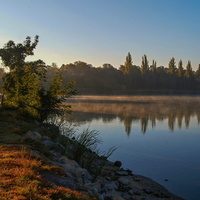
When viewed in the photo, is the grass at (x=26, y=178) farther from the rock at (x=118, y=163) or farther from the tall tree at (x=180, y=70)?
the tall tree at (x=180, y=70)

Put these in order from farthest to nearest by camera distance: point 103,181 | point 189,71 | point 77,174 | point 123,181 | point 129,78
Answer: point 189,71 < point 129,78 < point 123,181 < point 103,181 < point 77,174

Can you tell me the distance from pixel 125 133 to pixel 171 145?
3988 mm

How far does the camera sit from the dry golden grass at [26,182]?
4.14m

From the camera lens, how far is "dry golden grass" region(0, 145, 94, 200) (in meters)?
4.14

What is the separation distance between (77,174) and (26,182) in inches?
84.3

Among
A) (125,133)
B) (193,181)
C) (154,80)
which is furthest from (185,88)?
(193,181)

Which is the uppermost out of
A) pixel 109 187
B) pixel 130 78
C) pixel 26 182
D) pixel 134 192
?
pixel 130 78

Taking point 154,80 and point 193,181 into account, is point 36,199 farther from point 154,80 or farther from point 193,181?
point 154,80

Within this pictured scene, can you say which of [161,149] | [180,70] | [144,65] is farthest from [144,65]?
[161,149]

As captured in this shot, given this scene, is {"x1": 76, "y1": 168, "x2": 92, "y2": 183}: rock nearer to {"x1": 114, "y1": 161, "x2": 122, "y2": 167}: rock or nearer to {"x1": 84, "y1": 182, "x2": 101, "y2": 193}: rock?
{"x1": 84, "y1": 182, "x2": 101, "y2": 193}: rock

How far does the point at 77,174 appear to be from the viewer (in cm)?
660

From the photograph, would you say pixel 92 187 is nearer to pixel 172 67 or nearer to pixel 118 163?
pixel 118 163

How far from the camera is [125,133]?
1723 centimetres

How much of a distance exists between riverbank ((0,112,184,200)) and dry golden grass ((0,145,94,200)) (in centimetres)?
12
